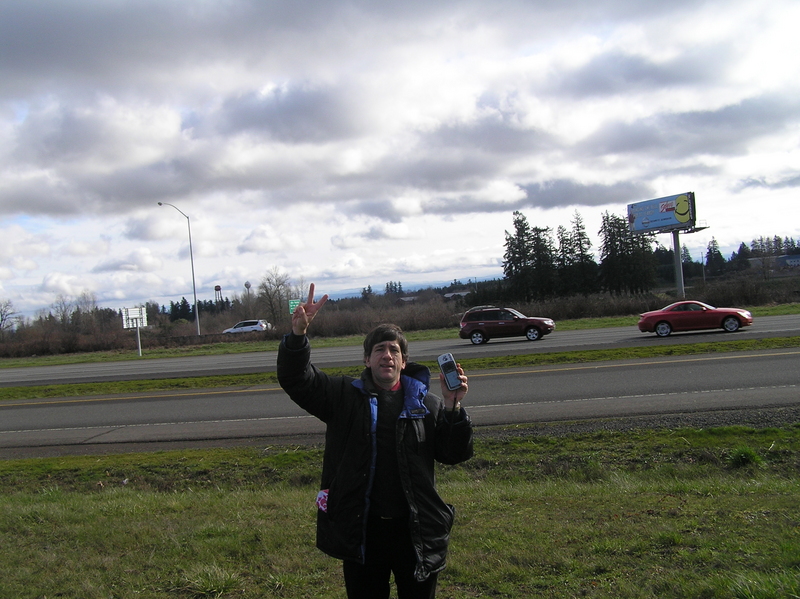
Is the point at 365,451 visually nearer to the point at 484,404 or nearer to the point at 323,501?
the point at 323,501

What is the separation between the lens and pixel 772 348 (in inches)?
703

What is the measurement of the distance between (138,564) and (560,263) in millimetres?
90034

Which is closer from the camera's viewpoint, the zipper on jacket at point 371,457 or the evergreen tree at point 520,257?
the zipper on jacket at point 371,457

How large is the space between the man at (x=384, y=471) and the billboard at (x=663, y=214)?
55138 millimetres

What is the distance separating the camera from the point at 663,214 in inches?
2120

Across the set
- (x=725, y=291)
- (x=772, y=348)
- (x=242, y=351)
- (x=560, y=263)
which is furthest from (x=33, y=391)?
(x=560, y=263)

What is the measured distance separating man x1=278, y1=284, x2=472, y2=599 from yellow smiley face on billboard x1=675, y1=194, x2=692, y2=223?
55149mm

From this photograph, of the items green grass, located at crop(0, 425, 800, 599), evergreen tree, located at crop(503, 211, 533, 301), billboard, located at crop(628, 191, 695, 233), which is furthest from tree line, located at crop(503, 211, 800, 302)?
green grass, located at crop(0, 425, 800, 599)

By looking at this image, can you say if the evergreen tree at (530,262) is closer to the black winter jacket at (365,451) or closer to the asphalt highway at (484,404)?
the asphalt highway at (484,404)

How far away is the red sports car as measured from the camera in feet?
78.7

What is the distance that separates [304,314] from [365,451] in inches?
31.5

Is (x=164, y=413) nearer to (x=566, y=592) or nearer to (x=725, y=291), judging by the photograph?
(x=566, y=592)

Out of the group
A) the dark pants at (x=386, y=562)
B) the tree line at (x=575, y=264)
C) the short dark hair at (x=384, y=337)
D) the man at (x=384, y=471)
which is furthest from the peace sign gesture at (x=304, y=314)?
the tree line at (x=575, y=264)

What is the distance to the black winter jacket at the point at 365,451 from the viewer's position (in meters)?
2.93
